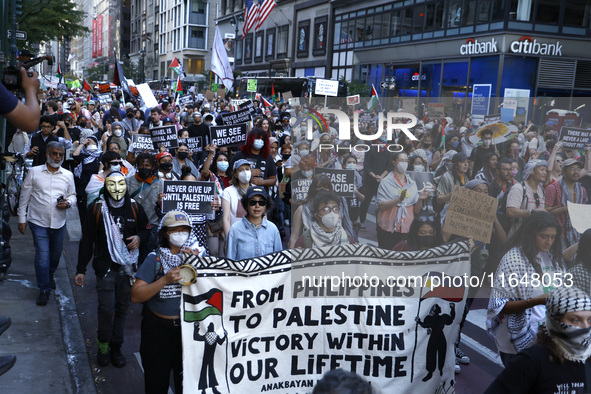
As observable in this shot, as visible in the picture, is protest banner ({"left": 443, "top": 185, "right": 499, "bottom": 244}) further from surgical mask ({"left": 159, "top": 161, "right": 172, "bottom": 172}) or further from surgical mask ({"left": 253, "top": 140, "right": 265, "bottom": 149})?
surgical mask ({"left": 253, "top": 140, "right": 265, "bottom": 149})

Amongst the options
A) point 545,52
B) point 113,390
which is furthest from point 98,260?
point 545,52

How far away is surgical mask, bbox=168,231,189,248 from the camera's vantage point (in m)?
4.50

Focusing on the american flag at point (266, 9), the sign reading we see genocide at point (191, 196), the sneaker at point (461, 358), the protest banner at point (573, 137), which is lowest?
the sneaker at point (461, 358)

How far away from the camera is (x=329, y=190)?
428cm

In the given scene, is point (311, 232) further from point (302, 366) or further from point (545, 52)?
point (545, 52)

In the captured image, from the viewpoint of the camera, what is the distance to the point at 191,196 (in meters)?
6.61

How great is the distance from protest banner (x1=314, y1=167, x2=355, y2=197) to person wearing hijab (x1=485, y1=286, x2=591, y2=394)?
1.61 meters

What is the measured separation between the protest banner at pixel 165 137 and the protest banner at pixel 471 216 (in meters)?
6.49

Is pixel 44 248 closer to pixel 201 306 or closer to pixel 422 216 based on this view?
pixel 201 306

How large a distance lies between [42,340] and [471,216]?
438 centimetres

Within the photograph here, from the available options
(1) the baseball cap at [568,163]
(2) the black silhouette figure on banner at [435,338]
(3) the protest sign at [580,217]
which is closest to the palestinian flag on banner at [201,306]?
(2) the black silhouette figure on banner at [435,338]

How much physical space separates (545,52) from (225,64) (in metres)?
17.9

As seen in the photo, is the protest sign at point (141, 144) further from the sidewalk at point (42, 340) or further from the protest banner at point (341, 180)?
the protest banner at point (341, 180)

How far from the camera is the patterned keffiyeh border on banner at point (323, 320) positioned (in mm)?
4012
